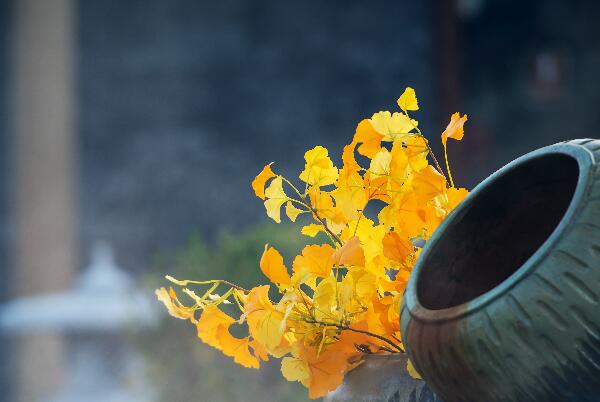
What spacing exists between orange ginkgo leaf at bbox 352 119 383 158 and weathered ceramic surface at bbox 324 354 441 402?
0.57 feet

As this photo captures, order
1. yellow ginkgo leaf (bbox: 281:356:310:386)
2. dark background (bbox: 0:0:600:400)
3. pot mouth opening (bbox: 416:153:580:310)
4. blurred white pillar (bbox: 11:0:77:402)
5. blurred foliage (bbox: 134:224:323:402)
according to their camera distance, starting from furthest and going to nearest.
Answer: dark background (bbox: 0:0:600:400)
blurred white pillar (bbox: 11:0:77:402)
blurred foliage (bbox: 134:224:323:402)
yellow ginkgo leaf (bbox: 281:356:310:386)
pot mouth opening (bbox: 416:153:580:310)

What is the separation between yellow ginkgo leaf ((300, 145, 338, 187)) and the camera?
1.00 m

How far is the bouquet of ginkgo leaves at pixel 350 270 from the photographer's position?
0.95m

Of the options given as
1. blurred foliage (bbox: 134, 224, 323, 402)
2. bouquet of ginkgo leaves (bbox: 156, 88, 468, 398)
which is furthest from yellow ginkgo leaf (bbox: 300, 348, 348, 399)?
blurred foliage (bbox: 134, 224, 323, 402)

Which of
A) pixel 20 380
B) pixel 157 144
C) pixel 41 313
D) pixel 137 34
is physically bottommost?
pixel 20 380

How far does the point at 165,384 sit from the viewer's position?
3.28m

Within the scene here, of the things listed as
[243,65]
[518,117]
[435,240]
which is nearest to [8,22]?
[243,65]

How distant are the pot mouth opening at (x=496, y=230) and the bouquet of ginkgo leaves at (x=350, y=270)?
0.07 m

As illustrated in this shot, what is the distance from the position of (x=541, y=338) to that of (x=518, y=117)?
17.7 ft

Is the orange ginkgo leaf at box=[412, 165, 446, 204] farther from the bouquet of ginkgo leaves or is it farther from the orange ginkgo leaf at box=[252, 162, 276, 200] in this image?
the orange ginkgo leaf at box=[252, 162, 276, 200]

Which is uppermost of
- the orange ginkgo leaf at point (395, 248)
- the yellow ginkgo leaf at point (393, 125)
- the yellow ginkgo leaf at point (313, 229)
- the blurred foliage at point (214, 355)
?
the yellow ginkgo leaf at point (393, 125)

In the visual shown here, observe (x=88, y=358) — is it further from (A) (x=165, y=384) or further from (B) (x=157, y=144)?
(A) (x=165, y=384)

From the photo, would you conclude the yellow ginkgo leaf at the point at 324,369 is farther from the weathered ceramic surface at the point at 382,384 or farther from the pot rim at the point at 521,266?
the pot rim at the point at 521,266

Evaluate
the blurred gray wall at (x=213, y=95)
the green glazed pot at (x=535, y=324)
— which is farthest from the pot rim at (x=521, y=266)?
the blurred gray wall at (x=213, y=95)
